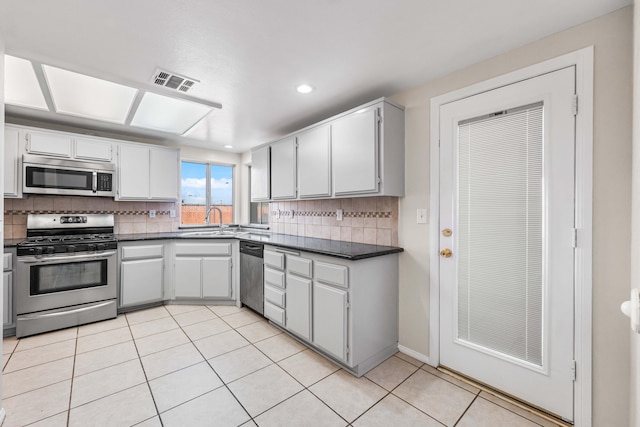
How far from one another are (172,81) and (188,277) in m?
2.34

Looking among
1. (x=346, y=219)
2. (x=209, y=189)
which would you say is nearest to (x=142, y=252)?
(x=209, y=189)

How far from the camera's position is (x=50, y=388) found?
1.88 metres

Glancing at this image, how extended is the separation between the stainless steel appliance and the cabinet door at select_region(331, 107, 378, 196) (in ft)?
9.41

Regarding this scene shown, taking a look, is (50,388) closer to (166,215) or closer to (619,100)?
(166,215)

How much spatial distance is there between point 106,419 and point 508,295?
2.61m

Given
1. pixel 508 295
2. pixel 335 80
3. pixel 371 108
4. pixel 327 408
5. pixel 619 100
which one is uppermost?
pixel 335 80

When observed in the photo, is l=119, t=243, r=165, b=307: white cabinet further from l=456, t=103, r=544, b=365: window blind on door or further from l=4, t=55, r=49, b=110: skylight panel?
l=456, t=103, r=544, b=365: window blind on door

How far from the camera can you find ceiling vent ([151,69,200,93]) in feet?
7.02

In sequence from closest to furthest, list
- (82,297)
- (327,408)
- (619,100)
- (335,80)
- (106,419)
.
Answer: (619,100), (106,419), (327,408), (335,80), (82,297)

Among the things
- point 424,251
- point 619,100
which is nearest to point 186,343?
point 424,251

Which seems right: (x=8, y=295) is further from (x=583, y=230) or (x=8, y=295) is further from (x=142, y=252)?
(x=583, y=230)

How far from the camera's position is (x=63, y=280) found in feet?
9.41

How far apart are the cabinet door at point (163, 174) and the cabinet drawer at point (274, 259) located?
6.37 ft

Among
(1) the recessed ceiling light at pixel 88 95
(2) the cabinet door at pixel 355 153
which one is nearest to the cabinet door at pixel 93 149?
(1) the recessed ceiling light at pixel 88 95
